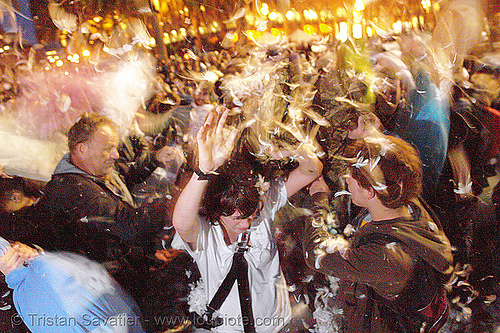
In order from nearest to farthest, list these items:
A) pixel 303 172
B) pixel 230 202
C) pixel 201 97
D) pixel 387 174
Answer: pixel 387 174 < pixel 230 202 < pixel 303 172 < pixel 201 97

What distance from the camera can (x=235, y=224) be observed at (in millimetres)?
1394

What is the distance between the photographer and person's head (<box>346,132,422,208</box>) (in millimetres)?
1229

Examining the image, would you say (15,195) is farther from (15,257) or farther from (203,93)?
(203,93)

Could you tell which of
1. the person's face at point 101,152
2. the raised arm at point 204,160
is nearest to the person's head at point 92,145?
the person's face at point 101,152

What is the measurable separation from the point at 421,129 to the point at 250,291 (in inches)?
50.0

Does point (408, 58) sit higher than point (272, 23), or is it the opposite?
point (272, 23)

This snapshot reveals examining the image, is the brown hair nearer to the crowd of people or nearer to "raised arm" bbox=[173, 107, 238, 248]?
the crowd of people

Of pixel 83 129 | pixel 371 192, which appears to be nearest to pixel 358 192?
pixel 371 192

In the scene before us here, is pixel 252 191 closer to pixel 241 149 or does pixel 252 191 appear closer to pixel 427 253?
pixel 241 149

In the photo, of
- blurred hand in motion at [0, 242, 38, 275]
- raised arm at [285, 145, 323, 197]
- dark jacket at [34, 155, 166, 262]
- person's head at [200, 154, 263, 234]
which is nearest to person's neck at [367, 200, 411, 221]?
raised arm at [285, 145, 323, 197]

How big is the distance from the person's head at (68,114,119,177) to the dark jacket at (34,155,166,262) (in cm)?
5

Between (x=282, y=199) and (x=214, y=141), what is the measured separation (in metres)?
0.51

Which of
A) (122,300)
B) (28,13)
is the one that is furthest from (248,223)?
(28,13)

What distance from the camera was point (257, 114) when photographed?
1.62 metres
